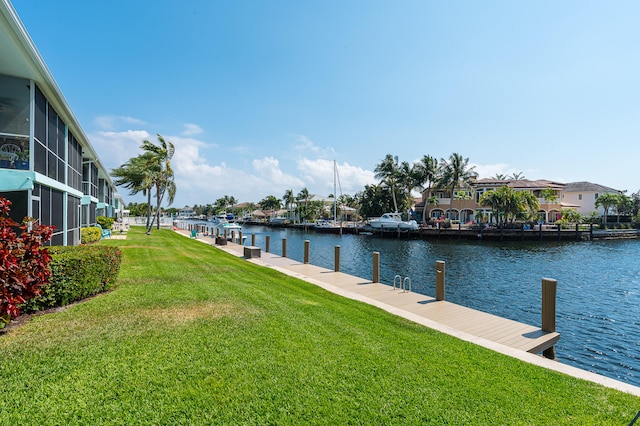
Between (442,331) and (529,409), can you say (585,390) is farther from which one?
(442,331)

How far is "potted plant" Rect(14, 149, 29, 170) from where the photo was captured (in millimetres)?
9234

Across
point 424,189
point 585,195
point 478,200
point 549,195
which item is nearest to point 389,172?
point 424,189

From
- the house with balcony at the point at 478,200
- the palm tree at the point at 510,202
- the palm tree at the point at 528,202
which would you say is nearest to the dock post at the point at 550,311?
the palm tree at the point at 510,202

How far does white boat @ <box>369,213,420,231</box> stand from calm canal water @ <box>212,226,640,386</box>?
19370 millimetres

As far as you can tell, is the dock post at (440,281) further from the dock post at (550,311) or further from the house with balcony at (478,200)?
the house with balcony at (478,200)

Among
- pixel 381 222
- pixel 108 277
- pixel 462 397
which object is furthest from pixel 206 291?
pixel 381 222

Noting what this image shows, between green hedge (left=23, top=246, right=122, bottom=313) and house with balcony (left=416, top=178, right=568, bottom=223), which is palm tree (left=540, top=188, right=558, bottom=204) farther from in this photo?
green hedge (left=23, top=246, right=122, bottom=313)

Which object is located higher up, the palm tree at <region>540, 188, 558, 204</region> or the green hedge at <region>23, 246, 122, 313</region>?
the palm tree at <region>540, 188, 558, 204</region>

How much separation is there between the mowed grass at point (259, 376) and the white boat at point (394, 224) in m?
48.0

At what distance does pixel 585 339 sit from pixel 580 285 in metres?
11.0

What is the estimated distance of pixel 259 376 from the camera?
4.12m

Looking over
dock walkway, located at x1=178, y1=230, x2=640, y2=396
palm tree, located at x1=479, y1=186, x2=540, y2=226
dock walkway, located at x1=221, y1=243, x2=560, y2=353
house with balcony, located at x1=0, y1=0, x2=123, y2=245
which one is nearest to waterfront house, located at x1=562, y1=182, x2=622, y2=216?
palm tree, located at x1=479, y1=186, x2=540, y2=226

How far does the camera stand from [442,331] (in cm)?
730

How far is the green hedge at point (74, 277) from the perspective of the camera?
622 cm
